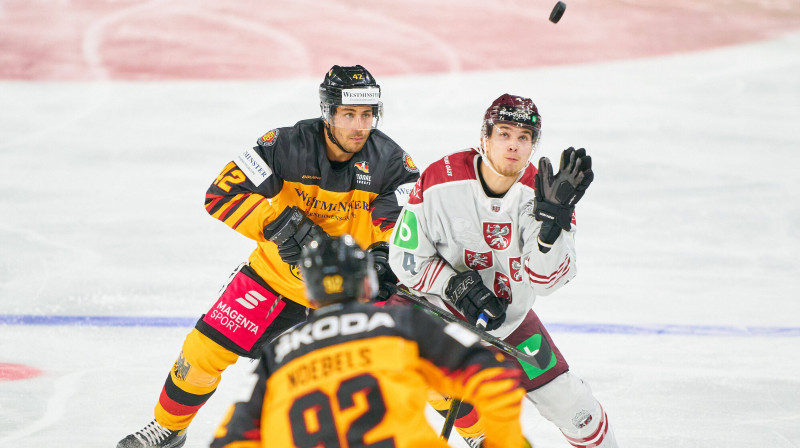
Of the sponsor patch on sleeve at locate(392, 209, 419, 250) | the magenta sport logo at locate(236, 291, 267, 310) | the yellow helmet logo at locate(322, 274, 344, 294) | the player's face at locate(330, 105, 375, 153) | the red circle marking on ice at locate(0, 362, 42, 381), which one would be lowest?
the red circle marking on ice at locate(0, 362, 42, 381)

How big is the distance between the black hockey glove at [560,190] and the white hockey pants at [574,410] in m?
0.49

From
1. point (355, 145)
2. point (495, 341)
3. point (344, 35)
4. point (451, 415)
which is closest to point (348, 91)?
point (355, 145)

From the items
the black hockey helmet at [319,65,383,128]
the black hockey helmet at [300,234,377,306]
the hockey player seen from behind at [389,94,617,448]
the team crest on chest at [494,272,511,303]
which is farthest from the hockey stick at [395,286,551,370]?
the black hockey helmet at [300,234,377,306]

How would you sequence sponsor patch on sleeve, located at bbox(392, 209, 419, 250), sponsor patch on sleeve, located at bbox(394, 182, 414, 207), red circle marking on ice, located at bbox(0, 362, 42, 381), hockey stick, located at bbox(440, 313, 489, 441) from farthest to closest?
1. red circle marking on ice, located at bbox(0, 362, 42, 381)
2. sponsor patch on sleeve, located at bbox(394, 182, 414, 207)
3. sponsor patch on sleeve, located at bbox(392, 209, 419, 250)
4. hockey stick, located at bbox(440, 313, 489, 441)

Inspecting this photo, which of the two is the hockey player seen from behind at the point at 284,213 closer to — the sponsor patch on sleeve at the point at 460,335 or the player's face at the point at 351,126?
the player's face at the point at 351,126

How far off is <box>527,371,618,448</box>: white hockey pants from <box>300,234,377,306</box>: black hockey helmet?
48.3 inches

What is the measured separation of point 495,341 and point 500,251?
375 mm

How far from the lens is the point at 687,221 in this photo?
20.5 feet

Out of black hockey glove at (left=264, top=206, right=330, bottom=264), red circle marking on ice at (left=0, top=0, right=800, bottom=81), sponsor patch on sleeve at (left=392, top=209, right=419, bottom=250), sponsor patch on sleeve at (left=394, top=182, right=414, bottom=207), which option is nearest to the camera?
sponsor patch on sleeve at (left=392, top=209, right=419, bottom=250)

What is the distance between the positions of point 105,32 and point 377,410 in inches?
326

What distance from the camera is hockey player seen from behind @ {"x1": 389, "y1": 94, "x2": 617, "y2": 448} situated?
332 centimetres

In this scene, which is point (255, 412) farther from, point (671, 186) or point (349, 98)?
point (671, 186)

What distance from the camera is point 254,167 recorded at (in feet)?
12.4

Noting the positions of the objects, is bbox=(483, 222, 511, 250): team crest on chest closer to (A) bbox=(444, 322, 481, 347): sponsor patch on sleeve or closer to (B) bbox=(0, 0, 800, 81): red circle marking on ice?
(A) bbox=(444, 322, 481, 347): sponsor patch on sleeve
